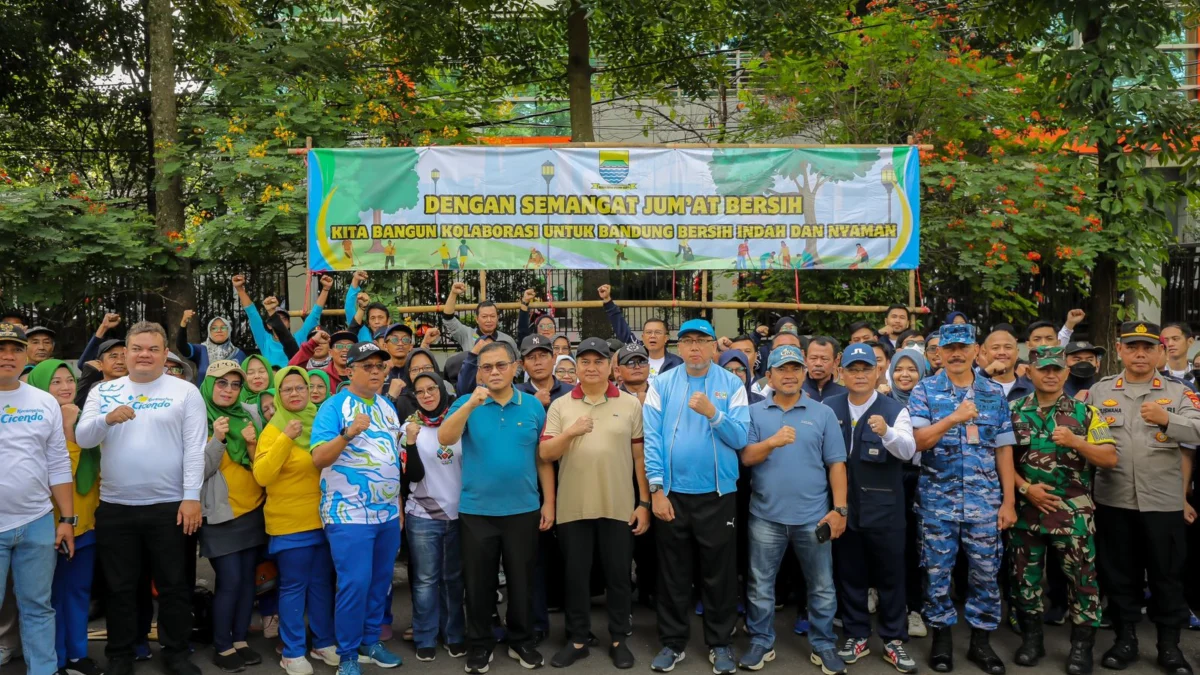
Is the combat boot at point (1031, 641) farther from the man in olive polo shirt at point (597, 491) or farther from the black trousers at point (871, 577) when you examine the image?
the man in olive polo shirt at point (597, 491)

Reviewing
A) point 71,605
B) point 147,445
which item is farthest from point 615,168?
point 71,605

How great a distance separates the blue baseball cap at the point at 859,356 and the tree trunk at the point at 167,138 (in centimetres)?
831

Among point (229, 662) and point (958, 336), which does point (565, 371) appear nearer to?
point (958, 336)

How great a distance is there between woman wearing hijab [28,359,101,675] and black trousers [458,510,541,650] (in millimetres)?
2163

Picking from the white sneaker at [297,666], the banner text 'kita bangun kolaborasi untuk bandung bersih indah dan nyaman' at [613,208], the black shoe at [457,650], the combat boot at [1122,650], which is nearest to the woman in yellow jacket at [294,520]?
the white sneaker at [297,666]

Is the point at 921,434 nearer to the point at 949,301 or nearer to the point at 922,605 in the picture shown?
the point at 922,605

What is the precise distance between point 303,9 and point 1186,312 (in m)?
14.9

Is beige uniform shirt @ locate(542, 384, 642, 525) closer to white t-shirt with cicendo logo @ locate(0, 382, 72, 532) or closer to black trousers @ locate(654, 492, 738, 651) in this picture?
black trousers @ locate(654, 492, 738, 651)

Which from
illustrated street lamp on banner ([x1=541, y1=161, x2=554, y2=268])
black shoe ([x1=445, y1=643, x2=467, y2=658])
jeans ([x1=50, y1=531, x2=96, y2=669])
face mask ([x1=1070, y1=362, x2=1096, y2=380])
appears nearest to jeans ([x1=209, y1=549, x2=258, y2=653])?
jeans ([x1=50, y1=531, x2=96, y2=669])

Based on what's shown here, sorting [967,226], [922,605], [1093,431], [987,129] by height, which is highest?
[987,129]

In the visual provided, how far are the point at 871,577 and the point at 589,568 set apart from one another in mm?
1736

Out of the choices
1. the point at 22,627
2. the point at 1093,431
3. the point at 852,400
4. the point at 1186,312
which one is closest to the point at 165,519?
the point at 22,627

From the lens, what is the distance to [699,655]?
568 cm

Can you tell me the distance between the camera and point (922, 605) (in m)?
5.91
